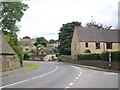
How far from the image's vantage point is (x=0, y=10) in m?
61.8

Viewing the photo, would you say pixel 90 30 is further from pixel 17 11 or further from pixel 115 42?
pixel 17 11

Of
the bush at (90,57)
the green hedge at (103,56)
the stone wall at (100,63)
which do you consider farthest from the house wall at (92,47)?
the green hedge at (103,56)

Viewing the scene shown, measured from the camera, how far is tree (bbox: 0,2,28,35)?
62588mm

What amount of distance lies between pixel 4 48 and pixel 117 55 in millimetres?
15327

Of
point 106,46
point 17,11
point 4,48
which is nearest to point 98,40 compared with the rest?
point 106,46

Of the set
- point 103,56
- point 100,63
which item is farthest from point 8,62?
point 100,63

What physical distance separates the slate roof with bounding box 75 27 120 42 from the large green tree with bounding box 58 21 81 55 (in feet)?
36.2

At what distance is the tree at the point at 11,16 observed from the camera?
6259 cm

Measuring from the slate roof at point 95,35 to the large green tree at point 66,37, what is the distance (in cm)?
1103

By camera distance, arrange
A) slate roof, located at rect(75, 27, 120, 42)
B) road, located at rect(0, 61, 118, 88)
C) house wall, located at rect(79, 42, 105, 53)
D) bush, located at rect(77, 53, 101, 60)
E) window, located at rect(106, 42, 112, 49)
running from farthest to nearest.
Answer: window, located at rect(106, 42, 112, 49) → slate roof, located at rect(75, 27, 120, 42) → house wall, located at rect(79, 42, 105, 53) → bush, located at rect(77, 53, 101, 60) → road, located at rect(0, 61, 118, 88)

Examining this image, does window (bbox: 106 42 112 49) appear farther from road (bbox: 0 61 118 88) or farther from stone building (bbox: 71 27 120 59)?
road (bbox: 0 61 118 88)

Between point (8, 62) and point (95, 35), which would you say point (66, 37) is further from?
point (8, 62)

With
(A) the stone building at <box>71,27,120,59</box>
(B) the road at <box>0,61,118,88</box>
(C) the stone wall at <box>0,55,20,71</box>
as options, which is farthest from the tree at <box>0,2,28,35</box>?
(B) the road at <box>0,61,118,88</box>

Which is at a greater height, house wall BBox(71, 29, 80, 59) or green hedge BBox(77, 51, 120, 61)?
house wall BBox(71, 29, 80, 59)
